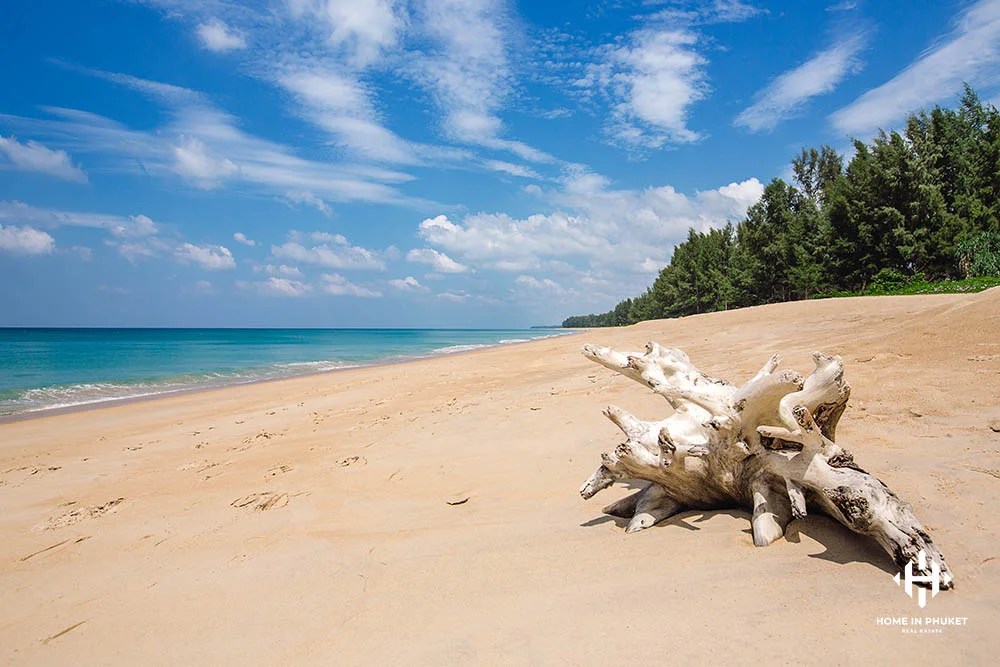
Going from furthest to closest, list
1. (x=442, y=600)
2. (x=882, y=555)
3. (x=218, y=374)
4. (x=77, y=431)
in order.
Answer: (x=218, y=374) < (x=77, y=431) < (x=442, y=600) < (x=882, y=555)

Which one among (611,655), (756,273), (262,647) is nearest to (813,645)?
(611,655)

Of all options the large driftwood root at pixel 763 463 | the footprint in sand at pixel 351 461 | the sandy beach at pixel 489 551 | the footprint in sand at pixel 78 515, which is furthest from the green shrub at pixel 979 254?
the footprint in sand at pixel 78 515

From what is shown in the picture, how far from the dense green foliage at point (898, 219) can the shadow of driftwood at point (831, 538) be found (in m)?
22.4

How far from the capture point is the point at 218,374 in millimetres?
21328

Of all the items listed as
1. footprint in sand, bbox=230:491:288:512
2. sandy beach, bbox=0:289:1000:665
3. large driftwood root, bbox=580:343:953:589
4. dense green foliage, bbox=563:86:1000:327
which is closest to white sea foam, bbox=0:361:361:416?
sandy beach, bbox=0:289:1000:665

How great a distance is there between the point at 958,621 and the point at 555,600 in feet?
5.17

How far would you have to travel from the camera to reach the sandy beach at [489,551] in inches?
83.4

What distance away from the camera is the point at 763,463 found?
2.91 m

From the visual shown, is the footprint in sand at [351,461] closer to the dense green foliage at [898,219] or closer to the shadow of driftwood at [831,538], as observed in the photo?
the shadow of driftwood at [831,538]

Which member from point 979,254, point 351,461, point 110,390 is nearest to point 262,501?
point 351,461

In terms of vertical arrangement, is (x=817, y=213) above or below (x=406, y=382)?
above

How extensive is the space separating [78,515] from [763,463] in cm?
597

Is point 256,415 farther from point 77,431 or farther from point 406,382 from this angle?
point 406,382

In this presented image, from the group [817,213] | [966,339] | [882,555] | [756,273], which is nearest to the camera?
[882,555]
